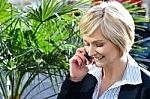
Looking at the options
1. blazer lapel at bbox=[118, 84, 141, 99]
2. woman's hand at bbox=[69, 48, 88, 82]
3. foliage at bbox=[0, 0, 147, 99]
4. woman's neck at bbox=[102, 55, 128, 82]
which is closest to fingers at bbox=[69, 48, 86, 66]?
woman's hand at bbox=[69, 48, 88, 82]

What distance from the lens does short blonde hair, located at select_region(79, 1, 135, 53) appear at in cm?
131

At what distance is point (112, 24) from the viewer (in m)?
1.32

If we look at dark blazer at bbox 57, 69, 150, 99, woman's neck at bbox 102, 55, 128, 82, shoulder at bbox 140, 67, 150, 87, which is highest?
woman's neck at bbox 102, 55, 128, 82

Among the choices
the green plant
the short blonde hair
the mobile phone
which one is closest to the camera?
the short blonde hair

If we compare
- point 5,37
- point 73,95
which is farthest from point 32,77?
point 73,95

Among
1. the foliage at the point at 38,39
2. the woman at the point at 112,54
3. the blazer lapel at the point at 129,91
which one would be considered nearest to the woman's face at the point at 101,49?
the woman at the point at 112,54

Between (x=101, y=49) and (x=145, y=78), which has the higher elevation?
(x=101, y=49)

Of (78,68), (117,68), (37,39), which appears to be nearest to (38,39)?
(37,39)

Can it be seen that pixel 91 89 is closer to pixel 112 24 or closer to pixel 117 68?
pixel 117 68

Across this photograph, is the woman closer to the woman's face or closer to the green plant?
the woman's face

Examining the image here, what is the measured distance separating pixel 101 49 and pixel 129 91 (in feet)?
0.63

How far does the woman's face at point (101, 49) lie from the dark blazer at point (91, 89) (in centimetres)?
12

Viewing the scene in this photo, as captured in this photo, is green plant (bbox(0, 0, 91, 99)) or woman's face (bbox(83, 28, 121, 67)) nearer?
woman's face (bbox(83, 28, 121, 67))

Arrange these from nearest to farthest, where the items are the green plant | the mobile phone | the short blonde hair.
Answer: the short blonde hair, the mobile phone, the green plant
